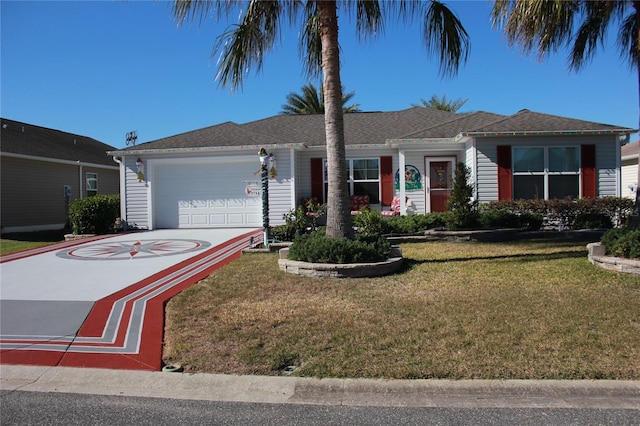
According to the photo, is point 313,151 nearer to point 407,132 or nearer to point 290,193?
point 290,193

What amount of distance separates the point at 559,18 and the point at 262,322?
7459 millimetres

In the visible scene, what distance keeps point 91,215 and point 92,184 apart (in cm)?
856

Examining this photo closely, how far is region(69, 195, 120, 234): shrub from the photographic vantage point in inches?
570

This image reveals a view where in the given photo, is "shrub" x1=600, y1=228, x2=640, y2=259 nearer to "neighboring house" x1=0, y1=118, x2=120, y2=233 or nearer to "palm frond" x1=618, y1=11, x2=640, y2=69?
"palm frond" x1=618, y1=11, x2=640, y2=69

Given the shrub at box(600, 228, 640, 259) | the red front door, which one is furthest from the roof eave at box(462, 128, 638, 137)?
the shrub at box(600, 228, 640, 259)

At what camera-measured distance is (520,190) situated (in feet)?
46.9

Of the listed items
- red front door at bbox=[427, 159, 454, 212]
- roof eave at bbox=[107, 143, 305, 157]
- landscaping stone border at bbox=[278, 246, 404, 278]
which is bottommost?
landscaping stone border at bbox=[278, 246, 404, 278]

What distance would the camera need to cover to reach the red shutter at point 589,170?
13875 millimetres

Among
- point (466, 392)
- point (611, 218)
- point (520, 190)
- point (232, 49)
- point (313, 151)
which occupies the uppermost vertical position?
point (232, 49)

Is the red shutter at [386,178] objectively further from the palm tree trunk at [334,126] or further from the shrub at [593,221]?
the palm tree trunk at [334,126]

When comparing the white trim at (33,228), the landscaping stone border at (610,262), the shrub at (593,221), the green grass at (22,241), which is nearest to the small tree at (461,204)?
the shrub at (593,221)

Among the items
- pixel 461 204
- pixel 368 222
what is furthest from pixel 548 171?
pixel 368 222

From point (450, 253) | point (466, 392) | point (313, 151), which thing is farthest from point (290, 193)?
point (466, 392)

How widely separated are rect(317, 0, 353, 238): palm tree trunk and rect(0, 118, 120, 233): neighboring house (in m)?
14.4
